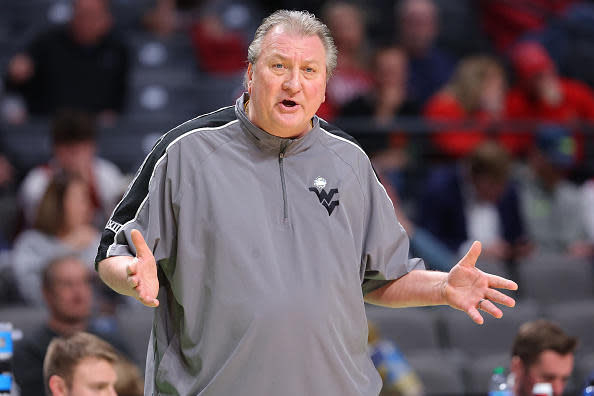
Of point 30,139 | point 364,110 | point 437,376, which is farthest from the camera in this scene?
point 364,110

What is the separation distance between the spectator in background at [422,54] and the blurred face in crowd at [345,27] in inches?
25.4

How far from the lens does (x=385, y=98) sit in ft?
25.1

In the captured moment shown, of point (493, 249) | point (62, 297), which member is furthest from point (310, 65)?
point (493, 249)

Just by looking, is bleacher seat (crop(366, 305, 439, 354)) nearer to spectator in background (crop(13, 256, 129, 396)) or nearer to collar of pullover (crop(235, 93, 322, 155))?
spectator in background (crop(13, 256, 129, 396))

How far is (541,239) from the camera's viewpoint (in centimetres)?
748

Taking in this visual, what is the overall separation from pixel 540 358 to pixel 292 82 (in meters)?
1.94

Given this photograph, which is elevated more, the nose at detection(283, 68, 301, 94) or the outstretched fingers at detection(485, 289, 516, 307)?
the nose at detection(283, 68, 301, 94)

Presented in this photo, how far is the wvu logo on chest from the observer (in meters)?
2.76

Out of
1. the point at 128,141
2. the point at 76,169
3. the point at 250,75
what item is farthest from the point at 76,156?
the point at 250,75

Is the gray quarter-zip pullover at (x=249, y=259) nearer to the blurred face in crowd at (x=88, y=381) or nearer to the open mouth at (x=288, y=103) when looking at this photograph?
the open mouth at (x=288, y=103)

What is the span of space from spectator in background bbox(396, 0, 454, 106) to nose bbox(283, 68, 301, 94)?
5.70 meters

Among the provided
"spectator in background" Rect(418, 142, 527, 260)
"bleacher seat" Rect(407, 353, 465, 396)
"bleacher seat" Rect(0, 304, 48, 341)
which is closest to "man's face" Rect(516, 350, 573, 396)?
"bleacher seat" Rect(407, 353, 465, 396)

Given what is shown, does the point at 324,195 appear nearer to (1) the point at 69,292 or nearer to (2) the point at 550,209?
(1) the point at 69,292

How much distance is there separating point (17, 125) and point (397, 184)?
9.06 feet
